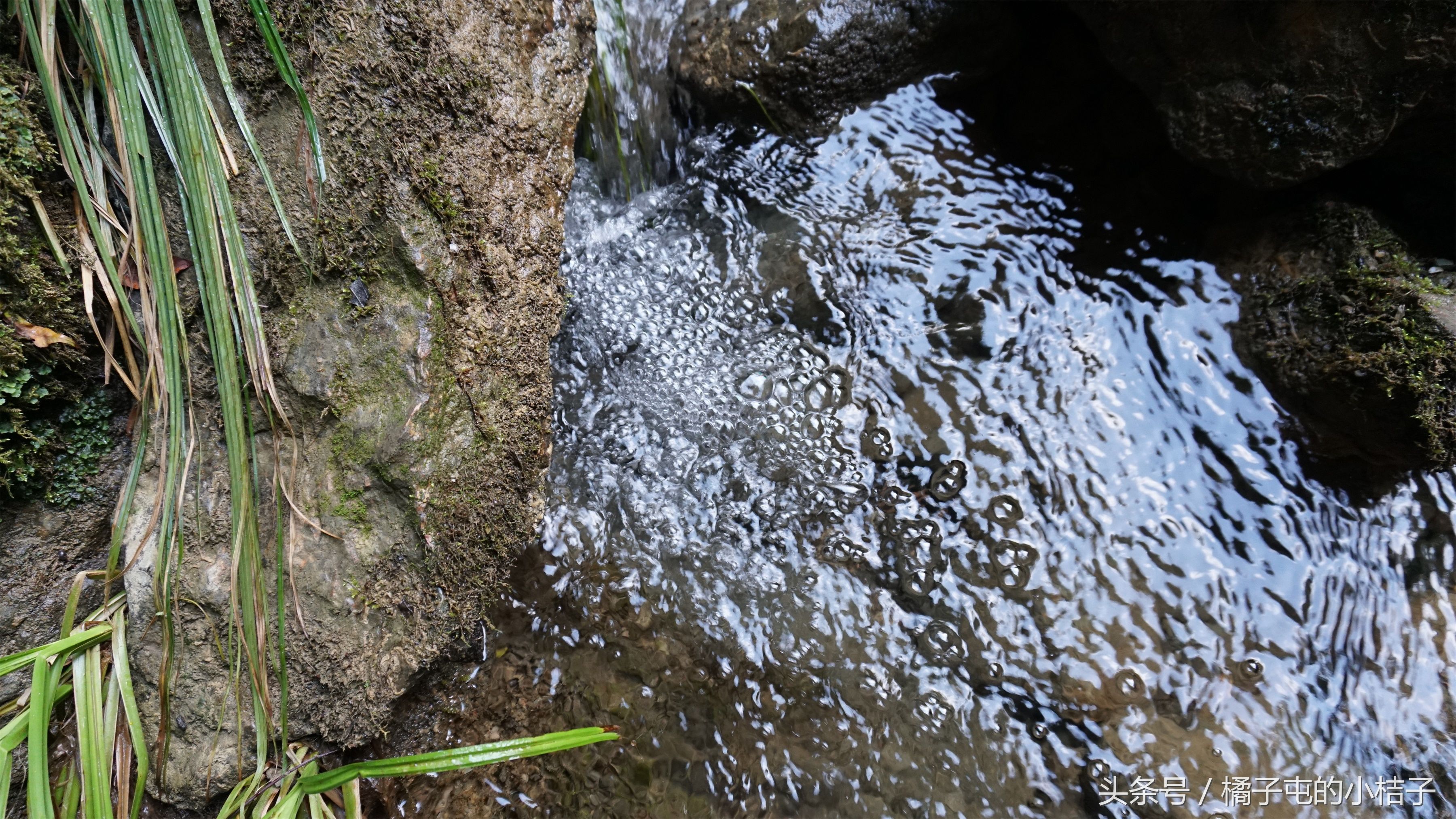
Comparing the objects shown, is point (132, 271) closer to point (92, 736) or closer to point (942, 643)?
point (92, 736)

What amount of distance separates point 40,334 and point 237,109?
0.59 m

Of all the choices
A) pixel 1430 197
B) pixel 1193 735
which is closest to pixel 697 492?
pixel 1193 735

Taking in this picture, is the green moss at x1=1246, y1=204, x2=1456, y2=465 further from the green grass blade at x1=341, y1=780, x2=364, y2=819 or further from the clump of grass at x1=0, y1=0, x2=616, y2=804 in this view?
the green grass blade at x1=341, y1=780, x2=364, y2=819

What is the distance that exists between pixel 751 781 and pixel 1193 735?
1188mm

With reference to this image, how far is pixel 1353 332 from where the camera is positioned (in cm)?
214

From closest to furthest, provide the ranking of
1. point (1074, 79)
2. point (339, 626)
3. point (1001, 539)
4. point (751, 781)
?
point (339, 626) < point (751, 781) < point (1001, 539) < point (1074, 79)

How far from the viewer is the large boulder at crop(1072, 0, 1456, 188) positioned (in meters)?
2.00

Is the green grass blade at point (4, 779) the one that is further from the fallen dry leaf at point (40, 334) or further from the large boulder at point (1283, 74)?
the large boulder at point (1283, 74)

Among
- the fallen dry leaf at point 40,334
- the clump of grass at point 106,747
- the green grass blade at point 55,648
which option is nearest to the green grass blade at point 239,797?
the clump of grass at point 106,747

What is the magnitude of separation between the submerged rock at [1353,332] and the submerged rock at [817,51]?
1.23 metres

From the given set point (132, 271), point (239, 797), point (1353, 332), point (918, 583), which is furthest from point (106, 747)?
point (1353, 332)

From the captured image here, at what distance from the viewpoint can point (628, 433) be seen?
7.59 ft

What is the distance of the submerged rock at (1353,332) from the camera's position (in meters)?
2.01

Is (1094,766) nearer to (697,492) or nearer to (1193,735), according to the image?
(1193,735)
